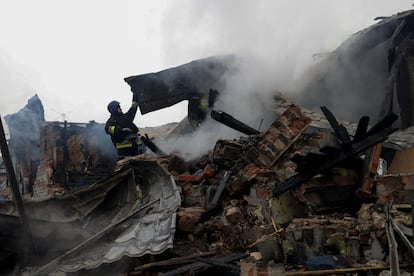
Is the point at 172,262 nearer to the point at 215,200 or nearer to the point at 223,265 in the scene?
the point at 223,265

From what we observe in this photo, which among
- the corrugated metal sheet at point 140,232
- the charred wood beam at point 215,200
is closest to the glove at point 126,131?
the corrugated metal sheet at point 140,232

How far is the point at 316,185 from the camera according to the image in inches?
215

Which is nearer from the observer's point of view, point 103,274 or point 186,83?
point 103,274

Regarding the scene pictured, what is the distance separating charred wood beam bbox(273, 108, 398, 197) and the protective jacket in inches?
179

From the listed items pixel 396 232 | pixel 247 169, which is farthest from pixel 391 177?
pixel 247 169

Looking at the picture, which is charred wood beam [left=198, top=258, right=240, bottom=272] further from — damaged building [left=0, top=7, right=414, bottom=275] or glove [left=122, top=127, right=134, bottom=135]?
glove [left=122, top=127, right=134, bottom=135]

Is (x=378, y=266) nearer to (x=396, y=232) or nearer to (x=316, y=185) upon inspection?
(x=396, y=232)

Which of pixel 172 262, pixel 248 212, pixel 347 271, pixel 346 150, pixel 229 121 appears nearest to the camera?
pixel 347 271

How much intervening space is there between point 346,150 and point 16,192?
385cm

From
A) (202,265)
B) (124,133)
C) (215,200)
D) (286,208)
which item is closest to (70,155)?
(124,133)

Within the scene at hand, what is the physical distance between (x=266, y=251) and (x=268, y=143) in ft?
8.43

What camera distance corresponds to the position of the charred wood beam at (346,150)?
505 cm

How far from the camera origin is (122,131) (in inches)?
356

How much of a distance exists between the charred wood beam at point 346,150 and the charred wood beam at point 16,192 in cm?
296
